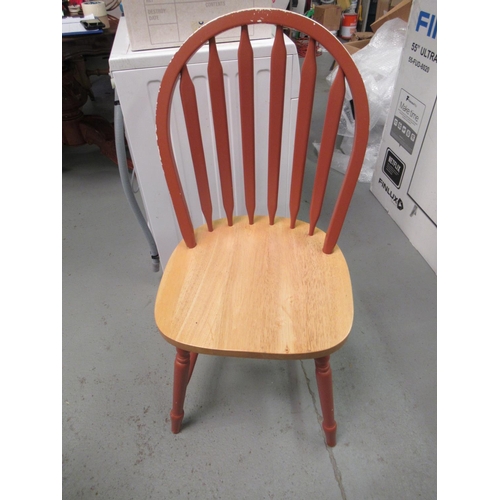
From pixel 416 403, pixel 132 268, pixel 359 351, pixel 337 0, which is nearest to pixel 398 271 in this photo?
pixel 359 351

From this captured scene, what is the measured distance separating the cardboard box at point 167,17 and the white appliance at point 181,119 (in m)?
0.03

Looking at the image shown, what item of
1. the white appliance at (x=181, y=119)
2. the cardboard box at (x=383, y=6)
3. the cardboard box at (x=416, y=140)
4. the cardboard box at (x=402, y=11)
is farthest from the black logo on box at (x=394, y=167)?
the cardboard box at (x=383, y=6)

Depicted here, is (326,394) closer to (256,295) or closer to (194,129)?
(256,295)

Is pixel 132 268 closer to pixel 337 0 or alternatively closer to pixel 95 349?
pixel 95 349

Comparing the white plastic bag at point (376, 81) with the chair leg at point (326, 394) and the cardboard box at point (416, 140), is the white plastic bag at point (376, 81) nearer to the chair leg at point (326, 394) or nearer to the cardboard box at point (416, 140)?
the cardboard box at point (416, 140)

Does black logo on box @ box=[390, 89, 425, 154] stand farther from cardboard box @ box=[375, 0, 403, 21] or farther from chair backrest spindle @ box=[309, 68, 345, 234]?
cardboard box @ box=[375, 0, 403, 21]

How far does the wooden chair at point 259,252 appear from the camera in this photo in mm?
616

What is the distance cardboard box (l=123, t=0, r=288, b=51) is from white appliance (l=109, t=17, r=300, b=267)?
0.03 metres

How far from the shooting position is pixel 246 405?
0.97m

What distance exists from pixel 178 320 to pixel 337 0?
3.52 metres

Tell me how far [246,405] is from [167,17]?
3.26 ft

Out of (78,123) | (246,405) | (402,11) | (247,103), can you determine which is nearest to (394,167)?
(402,11)

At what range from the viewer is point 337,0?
10.2 feet

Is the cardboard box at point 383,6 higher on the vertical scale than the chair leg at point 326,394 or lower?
higher
